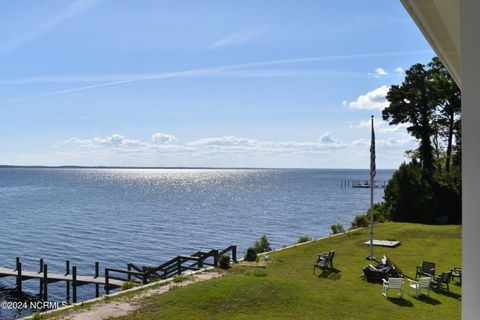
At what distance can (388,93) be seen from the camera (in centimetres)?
4919

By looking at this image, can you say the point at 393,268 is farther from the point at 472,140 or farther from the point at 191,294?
the point at 472,140

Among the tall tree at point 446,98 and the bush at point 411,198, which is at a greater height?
the tall tree at point 446,98

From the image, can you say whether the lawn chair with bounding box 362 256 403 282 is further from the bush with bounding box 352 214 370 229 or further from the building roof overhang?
the bush with bounding box 352 214 370 229

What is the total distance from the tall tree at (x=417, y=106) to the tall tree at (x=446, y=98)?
0.70 meters

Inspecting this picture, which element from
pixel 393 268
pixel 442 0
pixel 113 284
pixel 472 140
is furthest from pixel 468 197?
pixel 113 284

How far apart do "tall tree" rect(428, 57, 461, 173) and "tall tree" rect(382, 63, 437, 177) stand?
2.29 ft

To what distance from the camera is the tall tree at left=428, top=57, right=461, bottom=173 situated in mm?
45366

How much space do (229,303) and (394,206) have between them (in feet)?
100

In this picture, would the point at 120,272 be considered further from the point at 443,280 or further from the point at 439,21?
the point at 439,21

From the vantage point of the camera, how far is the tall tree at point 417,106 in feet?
154

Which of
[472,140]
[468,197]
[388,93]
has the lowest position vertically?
[468,197]

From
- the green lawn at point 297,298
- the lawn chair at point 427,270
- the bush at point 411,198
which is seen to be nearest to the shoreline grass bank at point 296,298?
the green lawn at point 297,298

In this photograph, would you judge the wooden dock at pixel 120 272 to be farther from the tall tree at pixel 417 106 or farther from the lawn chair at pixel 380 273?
the tall tree at pixel 417 106

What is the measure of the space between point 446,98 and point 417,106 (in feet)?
9.74
